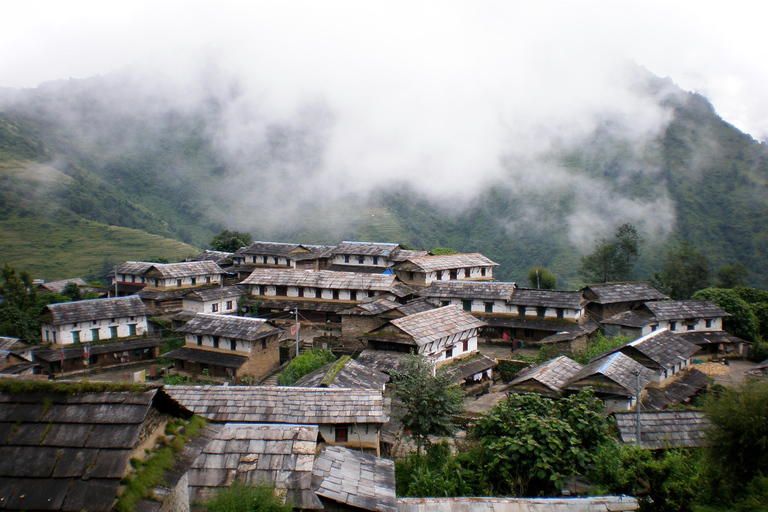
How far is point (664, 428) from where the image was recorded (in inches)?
762

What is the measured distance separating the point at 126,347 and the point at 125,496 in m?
42.0

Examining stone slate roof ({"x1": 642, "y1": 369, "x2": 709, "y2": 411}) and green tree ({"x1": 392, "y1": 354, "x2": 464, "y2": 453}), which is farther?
stone slate roof ({"x1": 642, "y1": 369, "x2": 709, "y2": 411})

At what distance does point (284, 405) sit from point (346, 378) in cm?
663

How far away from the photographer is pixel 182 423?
23.4 ft

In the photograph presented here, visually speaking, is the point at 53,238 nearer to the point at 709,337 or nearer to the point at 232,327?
the point at 232,327

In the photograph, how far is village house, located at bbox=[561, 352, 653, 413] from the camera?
2375 cm

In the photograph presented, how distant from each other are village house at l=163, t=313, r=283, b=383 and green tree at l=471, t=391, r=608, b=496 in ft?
72.5

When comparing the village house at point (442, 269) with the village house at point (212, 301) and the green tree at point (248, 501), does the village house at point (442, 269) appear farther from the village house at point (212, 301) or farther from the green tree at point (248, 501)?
the green tree at point (248, 501)


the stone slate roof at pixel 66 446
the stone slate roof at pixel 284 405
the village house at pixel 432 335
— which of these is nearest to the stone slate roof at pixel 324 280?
the village house at pixel 432 335

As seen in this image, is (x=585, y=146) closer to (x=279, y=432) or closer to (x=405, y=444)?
(x=405, y=444)

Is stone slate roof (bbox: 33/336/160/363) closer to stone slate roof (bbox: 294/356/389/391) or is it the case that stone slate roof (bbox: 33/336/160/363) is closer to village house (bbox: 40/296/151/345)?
village house (bbox: 40/296/151/345)

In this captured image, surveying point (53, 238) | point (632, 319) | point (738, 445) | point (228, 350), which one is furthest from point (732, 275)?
point (53, 238)

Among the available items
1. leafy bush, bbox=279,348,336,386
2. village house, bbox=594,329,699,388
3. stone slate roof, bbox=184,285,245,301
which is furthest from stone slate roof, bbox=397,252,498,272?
village house, bbox=594,329,699,388

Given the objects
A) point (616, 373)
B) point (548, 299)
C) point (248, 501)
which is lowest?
point (248, 501)
